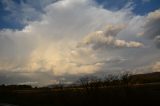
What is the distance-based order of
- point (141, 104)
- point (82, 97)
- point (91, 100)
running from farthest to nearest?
1. point (82, 97)
2. point (91, 100)
3. point (141, 104)

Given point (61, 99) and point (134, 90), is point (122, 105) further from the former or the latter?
point (61, 99)

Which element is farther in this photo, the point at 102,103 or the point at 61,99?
the point at 61,99

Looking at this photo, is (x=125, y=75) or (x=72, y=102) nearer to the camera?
(x=125, y=75)

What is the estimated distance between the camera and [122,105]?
28172 millimetres

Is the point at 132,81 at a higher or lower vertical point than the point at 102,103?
higher

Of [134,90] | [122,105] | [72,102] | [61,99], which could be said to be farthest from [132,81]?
[61,99]

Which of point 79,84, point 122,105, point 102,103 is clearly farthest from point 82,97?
point 122,105

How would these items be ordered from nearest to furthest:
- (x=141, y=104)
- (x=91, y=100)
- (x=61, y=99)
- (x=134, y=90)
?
(x=141, y=104), (x=134, y=90), (x=91, y=100), (x=61, y=99)

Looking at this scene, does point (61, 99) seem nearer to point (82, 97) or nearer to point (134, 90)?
point (82, 97)

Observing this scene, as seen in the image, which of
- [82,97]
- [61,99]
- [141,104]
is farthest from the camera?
[61,99]

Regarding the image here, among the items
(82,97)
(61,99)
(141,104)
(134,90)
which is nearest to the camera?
(141,104)

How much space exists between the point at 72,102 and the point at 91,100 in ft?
13.3

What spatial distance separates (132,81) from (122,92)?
1.53 metres

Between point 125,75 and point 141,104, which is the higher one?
point 125,75
